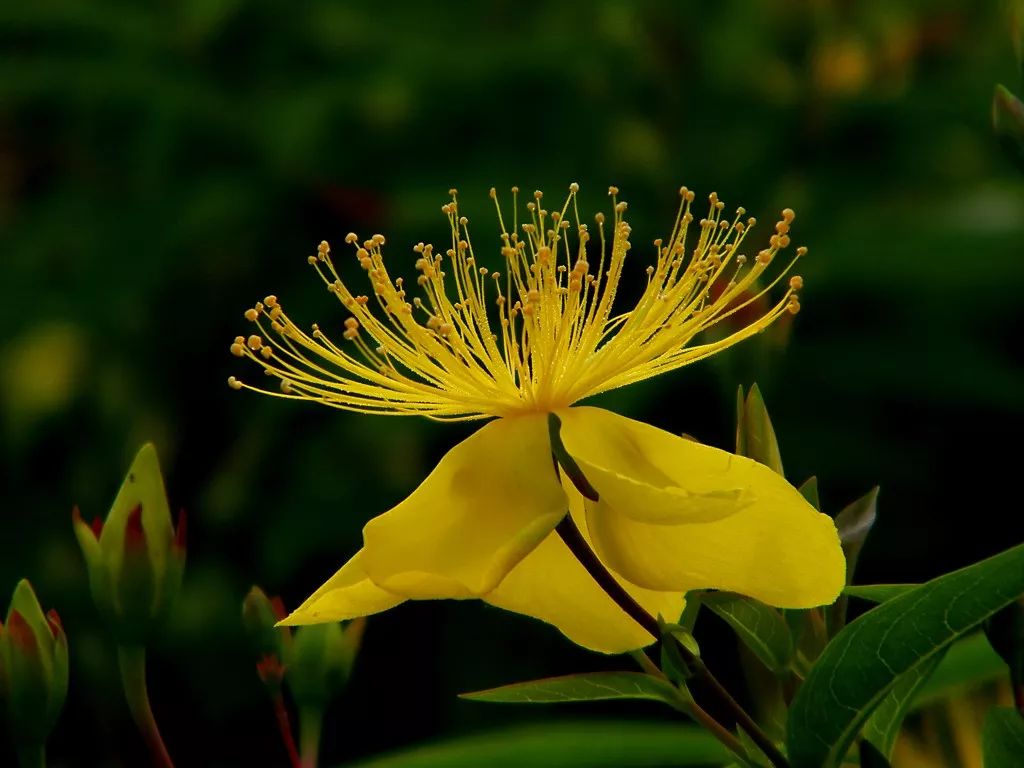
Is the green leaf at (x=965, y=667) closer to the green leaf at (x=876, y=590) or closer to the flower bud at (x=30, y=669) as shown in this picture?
the green leaf at (x=876, y=590)

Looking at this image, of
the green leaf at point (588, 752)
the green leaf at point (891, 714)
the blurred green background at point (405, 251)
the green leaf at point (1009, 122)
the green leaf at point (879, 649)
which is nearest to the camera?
the green leaf at point (879, 649)

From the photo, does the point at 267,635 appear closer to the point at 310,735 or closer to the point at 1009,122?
the point at 310,735

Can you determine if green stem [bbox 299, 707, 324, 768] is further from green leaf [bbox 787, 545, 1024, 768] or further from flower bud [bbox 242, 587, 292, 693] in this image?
green leaf [bbox 787, 545, 1024, 768]

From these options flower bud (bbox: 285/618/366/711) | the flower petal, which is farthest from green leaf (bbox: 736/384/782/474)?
flower bud (bbox: 285/618/366/711)

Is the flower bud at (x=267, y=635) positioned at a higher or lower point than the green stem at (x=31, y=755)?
higher

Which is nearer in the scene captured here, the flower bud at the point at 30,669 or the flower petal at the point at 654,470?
the flower petal at the point at 654,470

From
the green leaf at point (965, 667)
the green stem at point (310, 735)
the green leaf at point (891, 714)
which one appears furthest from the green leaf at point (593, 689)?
the green leaf at point (965, 667)

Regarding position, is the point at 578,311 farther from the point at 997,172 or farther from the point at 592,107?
the point at 997,172
